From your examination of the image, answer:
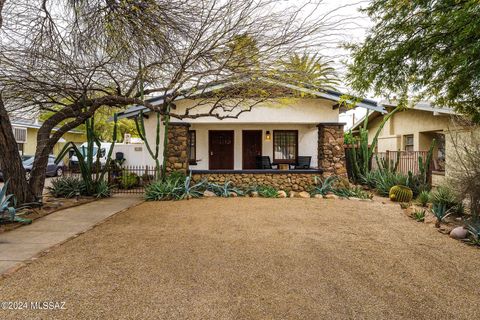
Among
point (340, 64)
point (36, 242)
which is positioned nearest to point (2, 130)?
point (36, 242)

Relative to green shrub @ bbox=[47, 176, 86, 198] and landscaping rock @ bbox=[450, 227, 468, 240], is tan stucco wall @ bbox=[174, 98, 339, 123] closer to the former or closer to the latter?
green shrub @ bbox=[47, 176, 86, 198]

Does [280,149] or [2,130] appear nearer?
[2,130]

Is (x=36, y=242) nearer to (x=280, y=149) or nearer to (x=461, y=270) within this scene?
(x=461, y=270)

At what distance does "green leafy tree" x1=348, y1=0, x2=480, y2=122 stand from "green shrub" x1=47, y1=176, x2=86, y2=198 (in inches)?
368

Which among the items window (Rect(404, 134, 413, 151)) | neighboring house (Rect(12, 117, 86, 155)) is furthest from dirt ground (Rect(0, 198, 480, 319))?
neighboring house (Rect(12, 117, 86, 155))

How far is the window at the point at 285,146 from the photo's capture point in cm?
1450

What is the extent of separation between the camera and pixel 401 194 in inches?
401

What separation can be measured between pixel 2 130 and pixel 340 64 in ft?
25.1

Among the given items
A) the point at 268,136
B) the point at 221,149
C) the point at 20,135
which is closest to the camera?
the point at 268,136

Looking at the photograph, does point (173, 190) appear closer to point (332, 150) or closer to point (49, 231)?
point (49, 231)

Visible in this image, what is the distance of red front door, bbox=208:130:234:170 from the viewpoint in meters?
14.6

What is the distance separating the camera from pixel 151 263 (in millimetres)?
4164

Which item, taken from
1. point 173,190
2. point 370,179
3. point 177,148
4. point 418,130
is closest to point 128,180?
point 177,148

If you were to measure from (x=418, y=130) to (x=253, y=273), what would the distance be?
1400cm
